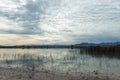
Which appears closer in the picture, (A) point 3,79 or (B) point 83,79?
(A) point 3,79

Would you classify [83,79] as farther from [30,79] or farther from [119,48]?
[119,48]

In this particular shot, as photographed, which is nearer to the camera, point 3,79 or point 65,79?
point 3,79

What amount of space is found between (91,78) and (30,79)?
543 cm

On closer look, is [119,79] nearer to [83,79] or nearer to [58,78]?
[83,79]

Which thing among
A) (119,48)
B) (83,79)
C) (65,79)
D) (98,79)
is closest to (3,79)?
(65,79)

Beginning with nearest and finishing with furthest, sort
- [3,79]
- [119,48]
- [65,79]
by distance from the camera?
[3,79]
[65,79]
[119,48]

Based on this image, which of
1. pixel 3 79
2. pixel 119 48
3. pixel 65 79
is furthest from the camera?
pixel 119 48

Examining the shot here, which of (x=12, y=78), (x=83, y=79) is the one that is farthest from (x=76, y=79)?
(x=12, y=78)

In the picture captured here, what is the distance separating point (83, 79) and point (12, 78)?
5958 millimetres

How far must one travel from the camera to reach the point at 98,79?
66.4 ft

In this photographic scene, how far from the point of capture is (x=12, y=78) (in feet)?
63.3

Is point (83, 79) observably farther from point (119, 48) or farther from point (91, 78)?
point (119, 48)

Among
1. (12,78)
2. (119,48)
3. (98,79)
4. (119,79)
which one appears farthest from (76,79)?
(119,48)

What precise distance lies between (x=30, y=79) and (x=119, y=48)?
60040 millimetres
